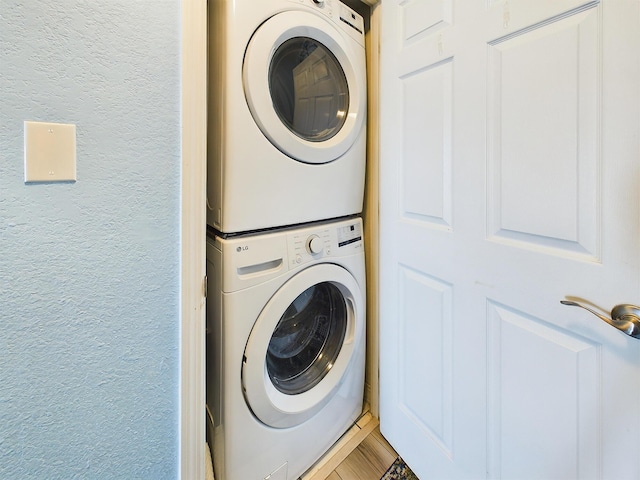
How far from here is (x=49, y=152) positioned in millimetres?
561

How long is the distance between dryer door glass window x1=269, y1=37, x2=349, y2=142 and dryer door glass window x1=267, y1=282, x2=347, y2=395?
60 cm

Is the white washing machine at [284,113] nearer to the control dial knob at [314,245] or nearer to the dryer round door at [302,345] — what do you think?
the control dial knob at [314,245]

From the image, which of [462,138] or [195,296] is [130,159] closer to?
[195,296]

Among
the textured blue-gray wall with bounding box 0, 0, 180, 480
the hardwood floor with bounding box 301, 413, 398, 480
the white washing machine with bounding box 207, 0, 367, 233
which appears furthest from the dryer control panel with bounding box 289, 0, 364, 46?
the hardwood floor with bounding box 301, 413, 398, 480

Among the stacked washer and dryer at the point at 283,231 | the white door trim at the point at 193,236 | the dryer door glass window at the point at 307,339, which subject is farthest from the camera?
the dryer door glass window at the point at 307,339

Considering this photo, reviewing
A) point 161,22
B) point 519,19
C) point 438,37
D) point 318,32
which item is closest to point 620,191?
point 519,19

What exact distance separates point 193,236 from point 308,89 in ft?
2.15

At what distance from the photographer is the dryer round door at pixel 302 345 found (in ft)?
2.92

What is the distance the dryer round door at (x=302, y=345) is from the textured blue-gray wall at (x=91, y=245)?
9.9 inches

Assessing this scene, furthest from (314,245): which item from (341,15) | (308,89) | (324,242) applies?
(341,15)

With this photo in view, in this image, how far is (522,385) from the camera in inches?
28.6

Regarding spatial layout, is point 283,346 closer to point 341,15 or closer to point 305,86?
point 305,86

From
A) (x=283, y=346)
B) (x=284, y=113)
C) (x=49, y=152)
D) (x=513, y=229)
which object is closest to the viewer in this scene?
(x=49, y=152)

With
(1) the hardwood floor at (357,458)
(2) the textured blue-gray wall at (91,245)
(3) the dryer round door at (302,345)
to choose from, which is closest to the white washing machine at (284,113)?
(2) the textured blue-gray wall at (91,245)
